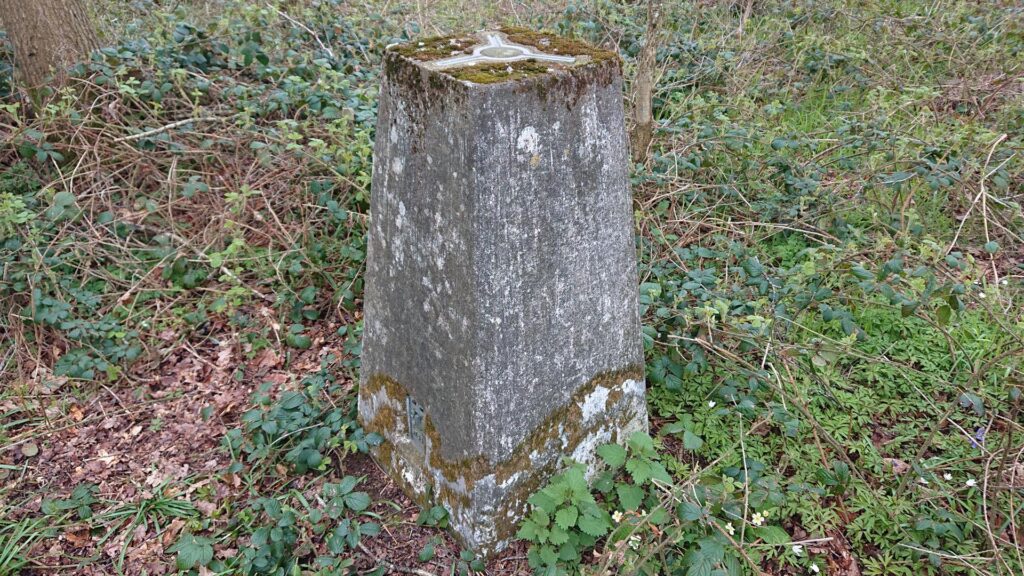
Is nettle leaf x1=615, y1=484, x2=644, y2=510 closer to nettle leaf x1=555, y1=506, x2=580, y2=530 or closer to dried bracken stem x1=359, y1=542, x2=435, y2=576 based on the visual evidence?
nettle leaf x1=555, y1=506, x2=580, y2=530

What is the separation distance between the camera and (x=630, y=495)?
247 centimetres

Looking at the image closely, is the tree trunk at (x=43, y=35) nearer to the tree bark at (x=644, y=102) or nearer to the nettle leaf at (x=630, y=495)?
the tree bark at (x=644, y=102)

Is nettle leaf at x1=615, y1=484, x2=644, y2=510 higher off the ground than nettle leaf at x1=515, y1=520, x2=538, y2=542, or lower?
higher

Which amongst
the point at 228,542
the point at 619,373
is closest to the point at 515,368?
the point at 619,373

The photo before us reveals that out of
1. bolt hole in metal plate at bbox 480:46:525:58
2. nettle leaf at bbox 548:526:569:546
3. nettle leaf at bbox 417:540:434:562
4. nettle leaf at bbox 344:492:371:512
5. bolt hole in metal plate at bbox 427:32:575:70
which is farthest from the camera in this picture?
nettle leaf at bbox 344:492:371:512

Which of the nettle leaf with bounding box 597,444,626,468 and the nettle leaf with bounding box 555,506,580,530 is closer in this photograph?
the nettle leaf with bounding box 555,506,580,530

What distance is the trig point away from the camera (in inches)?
79.5

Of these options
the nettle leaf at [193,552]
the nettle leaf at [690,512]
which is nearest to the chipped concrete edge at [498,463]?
the nettle leaf at [690,512]

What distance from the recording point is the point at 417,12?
6.16m

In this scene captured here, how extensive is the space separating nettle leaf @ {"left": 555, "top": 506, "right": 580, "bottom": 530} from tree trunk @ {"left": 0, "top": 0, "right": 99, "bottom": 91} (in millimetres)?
4480

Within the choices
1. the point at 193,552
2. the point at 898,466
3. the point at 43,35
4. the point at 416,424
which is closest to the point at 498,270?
the point at 416,424

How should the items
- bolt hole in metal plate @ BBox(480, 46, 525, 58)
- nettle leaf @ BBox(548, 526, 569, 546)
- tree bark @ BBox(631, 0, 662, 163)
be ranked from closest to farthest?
bolt hole in metal plate @ BBox(480, 46, 525, 58) < nettle leaf @ BBox(548, 526, 569, 546) < tree bark @ BBox(631, 0, 662, 163)

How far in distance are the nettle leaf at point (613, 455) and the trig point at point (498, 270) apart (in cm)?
11

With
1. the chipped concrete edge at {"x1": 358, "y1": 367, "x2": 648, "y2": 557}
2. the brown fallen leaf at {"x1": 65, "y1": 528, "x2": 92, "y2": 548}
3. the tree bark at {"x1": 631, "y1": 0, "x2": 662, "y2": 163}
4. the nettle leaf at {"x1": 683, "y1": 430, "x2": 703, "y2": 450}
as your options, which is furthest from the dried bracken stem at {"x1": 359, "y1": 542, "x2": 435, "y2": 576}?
the tree bark at {"x1": 631, "y1": 0, "x2": 662, "y2": 163}
